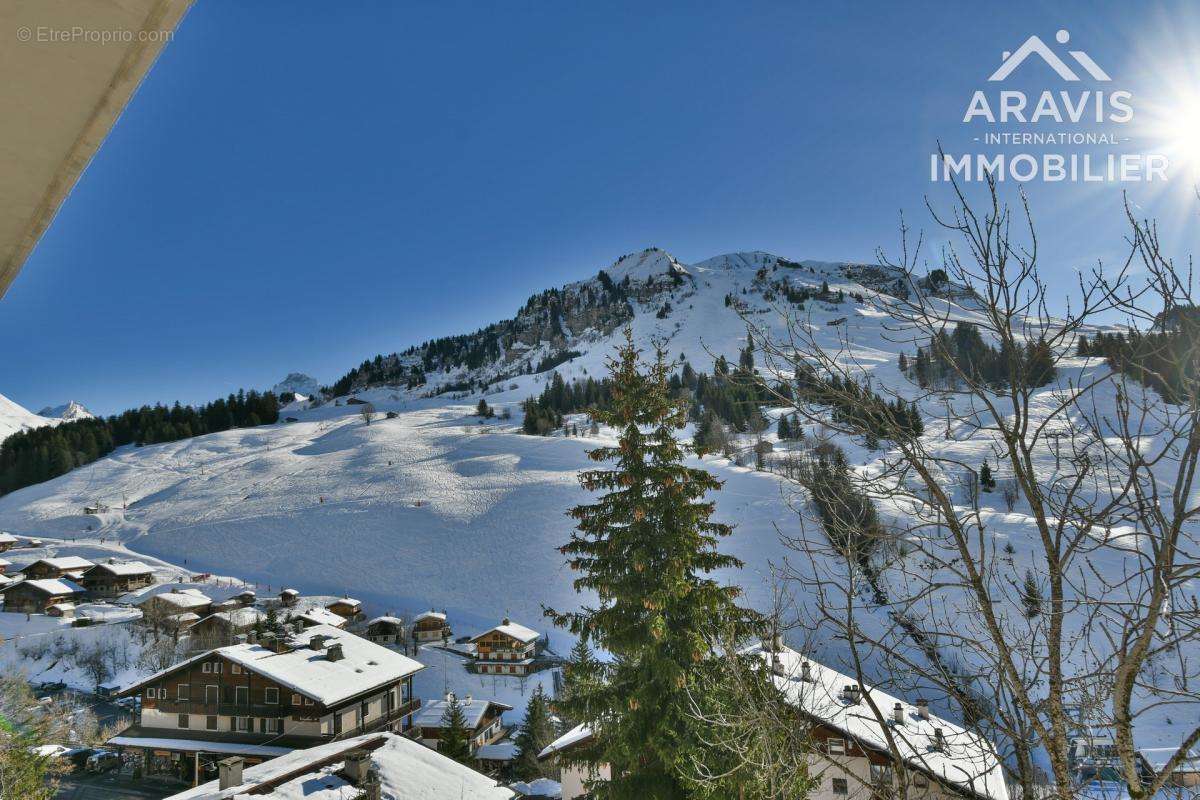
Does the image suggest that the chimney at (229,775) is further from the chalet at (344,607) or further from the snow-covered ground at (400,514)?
the chalet at (344,607)

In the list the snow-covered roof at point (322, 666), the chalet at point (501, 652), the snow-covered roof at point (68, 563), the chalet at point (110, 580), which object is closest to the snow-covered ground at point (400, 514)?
the chalet at point (501, 652)

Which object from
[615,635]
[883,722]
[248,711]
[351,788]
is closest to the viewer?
[883,722]

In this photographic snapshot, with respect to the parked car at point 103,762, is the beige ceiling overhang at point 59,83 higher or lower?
higher

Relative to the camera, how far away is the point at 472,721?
89.1 feet

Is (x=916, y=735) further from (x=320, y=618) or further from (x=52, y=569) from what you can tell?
(x=52, y=569)

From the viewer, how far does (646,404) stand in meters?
11.1

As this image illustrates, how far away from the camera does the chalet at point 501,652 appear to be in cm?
3747

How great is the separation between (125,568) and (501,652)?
34474 mm

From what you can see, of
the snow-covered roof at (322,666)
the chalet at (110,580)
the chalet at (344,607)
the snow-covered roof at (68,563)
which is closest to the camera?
the snow-covered roof at (322,666)

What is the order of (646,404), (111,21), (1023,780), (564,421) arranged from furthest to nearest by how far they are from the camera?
(564,421), (646,404), (1023,780), (111,21)

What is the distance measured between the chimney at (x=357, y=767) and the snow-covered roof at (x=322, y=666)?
799 centimetres

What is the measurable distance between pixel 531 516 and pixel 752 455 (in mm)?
31559

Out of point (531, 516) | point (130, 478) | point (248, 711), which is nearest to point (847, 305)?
point (531, 516)

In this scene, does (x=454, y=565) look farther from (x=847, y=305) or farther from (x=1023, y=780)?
(x=847, y=305)
